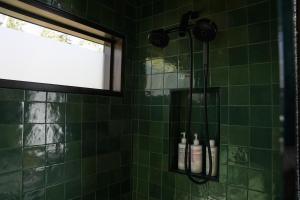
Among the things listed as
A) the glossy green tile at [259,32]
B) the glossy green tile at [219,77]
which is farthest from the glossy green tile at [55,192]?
the glossy green tile at [259,32]

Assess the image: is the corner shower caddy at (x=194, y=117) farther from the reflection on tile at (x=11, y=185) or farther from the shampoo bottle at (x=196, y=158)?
the reflection on tile at (x=11, y=185)

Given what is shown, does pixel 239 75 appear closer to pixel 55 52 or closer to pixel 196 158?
pixel 196 158

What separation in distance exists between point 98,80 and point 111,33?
1.14 ft

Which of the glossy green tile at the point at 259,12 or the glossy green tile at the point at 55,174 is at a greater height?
the glossy green tile at the point at 259,12

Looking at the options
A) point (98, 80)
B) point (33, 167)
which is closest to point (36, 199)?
point (33, 167)

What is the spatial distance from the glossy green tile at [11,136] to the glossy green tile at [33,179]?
156mm

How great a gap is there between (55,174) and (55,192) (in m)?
0.10

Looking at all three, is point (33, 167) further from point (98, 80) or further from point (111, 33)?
point (111, 33)

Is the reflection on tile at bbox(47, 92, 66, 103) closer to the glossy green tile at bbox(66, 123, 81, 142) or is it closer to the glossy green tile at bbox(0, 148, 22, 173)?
the glossy green tile at bbox(66, 123, 81, 142)

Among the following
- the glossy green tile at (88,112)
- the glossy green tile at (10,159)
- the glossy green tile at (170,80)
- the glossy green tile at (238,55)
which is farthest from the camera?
the glossy green tile at (170,80)

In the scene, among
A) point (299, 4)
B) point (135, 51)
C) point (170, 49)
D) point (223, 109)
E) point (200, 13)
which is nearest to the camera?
point (299, 4)

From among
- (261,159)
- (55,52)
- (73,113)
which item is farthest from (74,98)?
(261,159)

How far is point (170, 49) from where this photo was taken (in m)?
1.52

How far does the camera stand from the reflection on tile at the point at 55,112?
1181 mm
